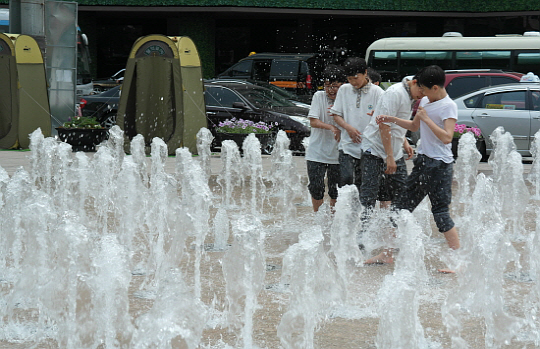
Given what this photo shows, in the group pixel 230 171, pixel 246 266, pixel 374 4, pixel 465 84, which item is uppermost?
pixel 374 4

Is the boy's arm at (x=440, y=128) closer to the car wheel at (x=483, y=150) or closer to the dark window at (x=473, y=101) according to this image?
the car wheel at (x=483, y=150)

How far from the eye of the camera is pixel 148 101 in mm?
14016

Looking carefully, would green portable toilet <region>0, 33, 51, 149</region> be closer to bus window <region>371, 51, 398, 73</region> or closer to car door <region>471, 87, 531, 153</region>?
car door <region>471, 87, 531, 153</region>

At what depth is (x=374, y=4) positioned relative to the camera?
31.2 metres

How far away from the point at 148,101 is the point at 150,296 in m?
8.99

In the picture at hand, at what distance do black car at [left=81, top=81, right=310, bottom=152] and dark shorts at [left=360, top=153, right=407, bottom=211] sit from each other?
804 cm

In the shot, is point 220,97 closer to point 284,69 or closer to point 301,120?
point 301,120

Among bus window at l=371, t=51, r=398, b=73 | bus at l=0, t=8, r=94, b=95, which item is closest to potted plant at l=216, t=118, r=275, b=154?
bus window at l=371, t=51, r=398, b=73

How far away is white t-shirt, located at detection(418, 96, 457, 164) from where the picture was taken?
591 centimetres

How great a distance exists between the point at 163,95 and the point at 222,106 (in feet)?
5.40

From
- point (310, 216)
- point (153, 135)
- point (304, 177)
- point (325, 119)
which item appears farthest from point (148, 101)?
point (325, 119)

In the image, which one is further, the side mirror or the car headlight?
the side mirror

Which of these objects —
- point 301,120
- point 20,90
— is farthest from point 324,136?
point 20,90

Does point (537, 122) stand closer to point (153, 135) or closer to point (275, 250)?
point (153, 135)
